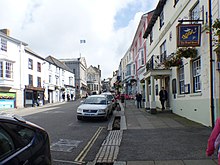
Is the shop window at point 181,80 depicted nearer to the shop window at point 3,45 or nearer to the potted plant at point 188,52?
the potted plant at point 188,52

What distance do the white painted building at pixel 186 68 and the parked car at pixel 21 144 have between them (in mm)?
7919

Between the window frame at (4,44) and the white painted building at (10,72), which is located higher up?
the window frame at (4,44)

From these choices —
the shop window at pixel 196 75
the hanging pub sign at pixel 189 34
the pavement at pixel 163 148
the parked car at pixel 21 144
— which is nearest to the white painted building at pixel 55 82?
the shop window at pixel 196 75

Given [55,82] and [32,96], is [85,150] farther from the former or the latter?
[55,82]

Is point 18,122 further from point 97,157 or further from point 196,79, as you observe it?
point 196,79

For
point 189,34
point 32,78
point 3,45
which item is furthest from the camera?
point 32,78

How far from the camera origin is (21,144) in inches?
113

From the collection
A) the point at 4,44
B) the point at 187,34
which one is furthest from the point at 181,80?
the point at 4,44

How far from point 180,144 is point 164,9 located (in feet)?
44.1

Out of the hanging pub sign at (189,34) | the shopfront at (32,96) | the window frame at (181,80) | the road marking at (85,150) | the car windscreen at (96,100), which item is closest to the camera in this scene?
the road marking at (85,150)

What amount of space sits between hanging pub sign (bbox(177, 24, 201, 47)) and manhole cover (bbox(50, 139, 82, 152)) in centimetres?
631

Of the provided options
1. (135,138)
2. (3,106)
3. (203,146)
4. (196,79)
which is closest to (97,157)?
(135,138)

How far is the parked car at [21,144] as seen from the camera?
257 centimetres

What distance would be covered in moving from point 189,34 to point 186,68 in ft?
10.3
